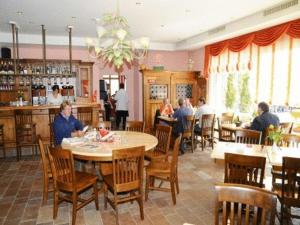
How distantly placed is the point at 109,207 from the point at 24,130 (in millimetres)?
3268

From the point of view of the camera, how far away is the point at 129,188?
304 centimetres

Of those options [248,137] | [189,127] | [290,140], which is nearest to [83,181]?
[248,137]

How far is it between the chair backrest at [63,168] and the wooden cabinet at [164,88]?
5713 mm

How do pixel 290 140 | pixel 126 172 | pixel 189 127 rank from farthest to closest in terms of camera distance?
pixel 189 127, pixel 290 140, pixel 126 172

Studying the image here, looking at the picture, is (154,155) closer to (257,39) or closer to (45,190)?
(45,190)

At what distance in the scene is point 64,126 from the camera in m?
4.08

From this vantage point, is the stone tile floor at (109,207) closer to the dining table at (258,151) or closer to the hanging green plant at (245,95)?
the dining table at (258,151)

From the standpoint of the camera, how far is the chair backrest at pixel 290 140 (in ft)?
11.8

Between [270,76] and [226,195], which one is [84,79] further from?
[226,195]

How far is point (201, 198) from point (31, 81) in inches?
264

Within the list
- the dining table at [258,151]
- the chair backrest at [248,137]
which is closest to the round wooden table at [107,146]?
the dining table at [258,151]

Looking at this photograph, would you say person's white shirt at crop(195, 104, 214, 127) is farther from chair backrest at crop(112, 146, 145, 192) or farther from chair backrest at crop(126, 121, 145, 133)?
chair backrest at crop(112, 146, 145, 192)

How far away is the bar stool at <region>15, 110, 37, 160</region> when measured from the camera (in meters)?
5.62

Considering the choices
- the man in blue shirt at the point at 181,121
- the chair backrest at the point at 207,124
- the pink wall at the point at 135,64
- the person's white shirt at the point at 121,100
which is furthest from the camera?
the person's white shirt at the point at 121,100
